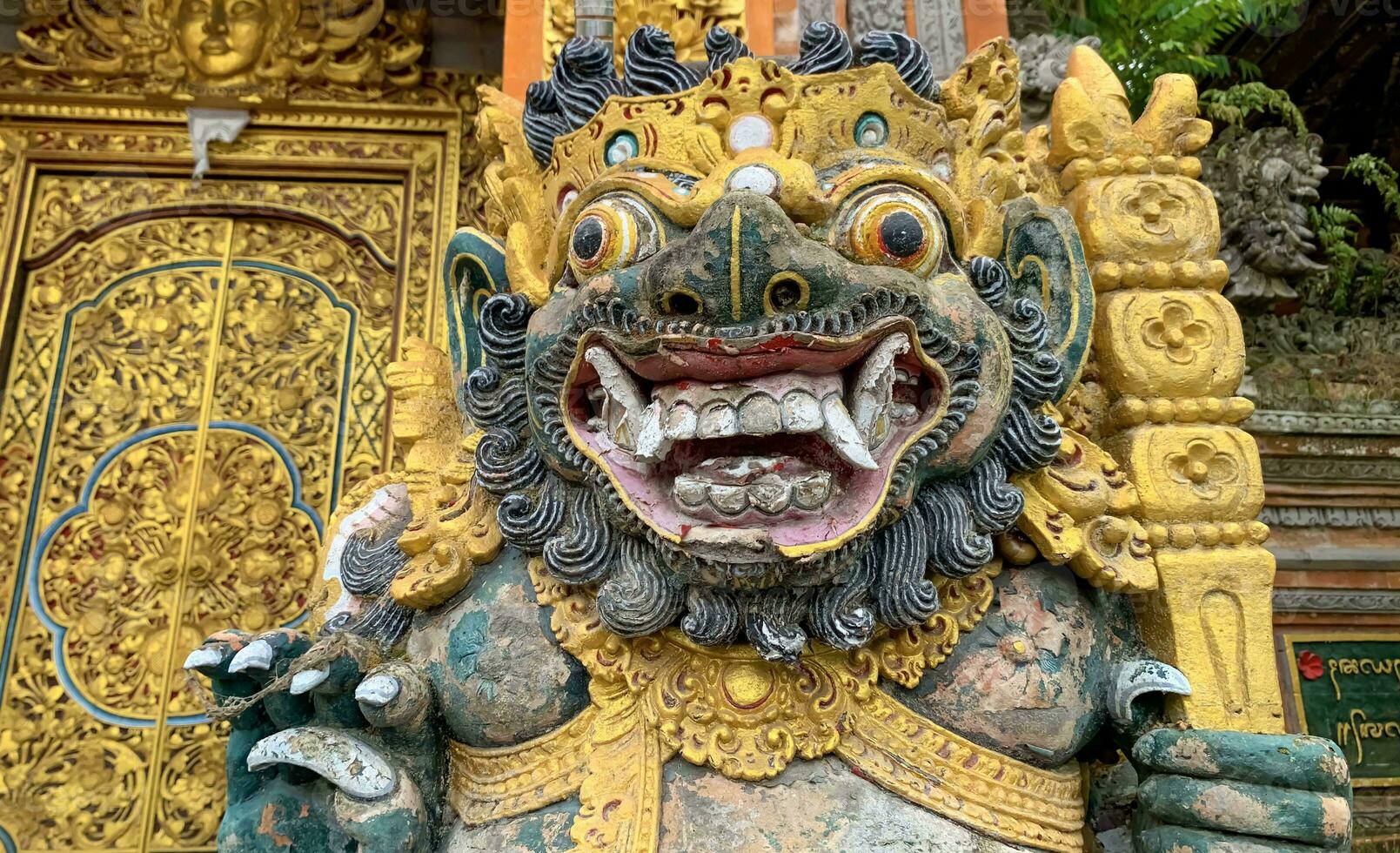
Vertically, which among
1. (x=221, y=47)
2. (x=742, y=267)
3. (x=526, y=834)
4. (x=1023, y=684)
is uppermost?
(x=221, y=47)

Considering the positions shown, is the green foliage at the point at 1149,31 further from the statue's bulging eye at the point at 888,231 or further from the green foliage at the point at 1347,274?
the statue's bulging eye at the point at 888,231

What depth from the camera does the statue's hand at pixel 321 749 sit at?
5.00ft

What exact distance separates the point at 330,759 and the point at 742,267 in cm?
102

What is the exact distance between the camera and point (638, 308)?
4.86 ft

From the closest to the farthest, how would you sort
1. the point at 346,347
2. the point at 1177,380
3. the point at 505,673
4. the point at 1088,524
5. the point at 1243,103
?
the point at 505,673, the point at 1088,524, the point at 1177,380, the point at 1243,103, the point at 346,347

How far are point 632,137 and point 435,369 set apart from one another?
76 centimetres

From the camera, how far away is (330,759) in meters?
1.52

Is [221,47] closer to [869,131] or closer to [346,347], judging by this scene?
[346,347]

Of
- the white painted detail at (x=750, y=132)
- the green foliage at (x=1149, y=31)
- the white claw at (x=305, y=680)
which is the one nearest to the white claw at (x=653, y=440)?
the white painted detail at (x=750, y=132)

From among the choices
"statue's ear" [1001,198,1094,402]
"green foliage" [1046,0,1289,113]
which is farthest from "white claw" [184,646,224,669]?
"green foliage" [1046,0,1289,113]

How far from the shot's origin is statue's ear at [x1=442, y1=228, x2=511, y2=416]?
197 centimetres

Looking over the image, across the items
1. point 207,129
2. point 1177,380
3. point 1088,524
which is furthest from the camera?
point 207,129

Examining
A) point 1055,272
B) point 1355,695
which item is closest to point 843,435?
point 1055,272

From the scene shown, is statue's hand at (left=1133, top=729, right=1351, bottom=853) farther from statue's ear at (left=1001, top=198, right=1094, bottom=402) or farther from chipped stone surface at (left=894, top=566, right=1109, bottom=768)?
statue's ear at (left=1001, top=198, right=1094, bottom=402)
